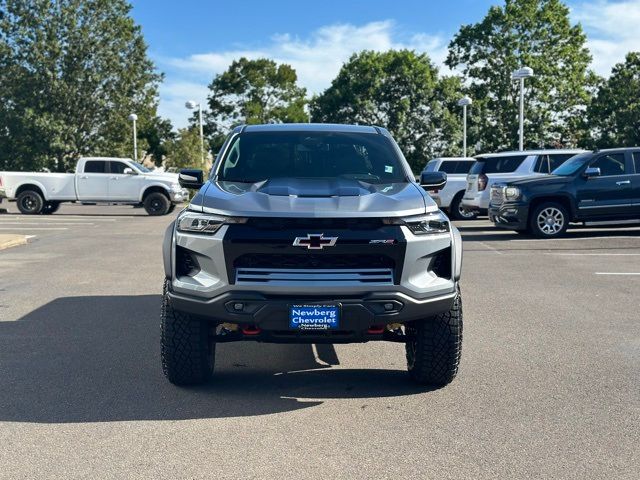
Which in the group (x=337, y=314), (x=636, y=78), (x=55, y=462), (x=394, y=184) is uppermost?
(x=636, y=78)

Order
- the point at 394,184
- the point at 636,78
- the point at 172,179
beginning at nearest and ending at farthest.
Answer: the point at 394,184 → the point at 172,179 → the point at 636,78

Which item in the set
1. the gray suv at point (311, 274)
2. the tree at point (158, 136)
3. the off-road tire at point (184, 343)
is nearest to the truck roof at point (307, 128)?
the gray suv at point (311, 274)

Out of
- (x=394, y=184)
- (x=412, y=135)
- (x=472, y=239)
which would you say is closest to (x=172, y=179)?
(x=472, y=239)

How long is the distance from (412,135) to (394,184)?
2190 inches

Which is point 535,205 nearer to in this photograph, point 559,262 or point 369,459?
point 559,262

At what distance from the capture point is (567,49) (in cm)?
5709

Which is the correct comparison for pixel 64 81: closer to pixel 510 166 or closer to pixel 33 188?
pixel 33 188

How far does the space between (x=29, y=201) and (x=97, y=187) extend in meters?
2.30

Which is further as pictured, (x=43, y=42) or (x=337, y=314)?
(x=43, y=42)

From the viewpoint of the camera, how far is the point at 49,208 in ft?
92.6

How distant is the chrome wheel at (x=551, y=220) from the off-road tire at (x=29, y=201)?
1760 cm

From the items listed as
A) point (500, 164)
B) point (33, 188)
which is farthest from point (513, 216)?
point (33, 188)

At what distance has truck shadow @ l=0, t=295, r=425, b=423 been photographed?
4902mm

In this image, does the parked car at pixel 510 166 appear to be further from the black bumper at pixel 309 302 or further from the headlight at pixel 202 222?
the headlight at pixel 202 222
